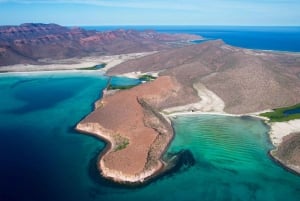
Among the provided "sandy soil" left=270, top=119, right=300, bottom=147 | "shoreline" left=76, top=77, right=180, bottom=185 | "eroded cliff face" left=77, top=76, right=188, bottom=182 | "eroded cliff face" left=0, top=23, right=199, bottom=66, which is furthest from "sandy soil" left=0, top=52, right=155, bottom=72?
"sandy soil" left=270, top=119, right=300, bottom=147

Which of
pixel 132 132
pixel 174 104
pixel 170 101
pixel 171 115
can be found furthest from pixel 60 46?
pixel 132 132

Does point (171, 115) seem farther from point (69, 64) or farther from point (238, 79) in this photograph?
point (69, 64)

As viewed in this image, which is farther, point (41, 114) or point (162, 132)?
point (41, 114)

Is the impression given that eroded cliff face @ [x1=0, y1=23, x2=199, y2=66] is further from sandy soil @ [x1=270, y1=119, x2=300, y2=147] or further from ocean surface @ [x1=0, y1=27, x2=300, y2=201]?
sandy soil @ [x1=270, y1=119, x2=300, y2=147]

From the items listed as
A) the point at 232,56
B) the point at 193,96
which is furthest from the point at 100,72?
the point at 193,96

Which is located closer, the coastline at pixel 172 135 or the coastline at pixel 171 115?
the coastline at pixel 171 115

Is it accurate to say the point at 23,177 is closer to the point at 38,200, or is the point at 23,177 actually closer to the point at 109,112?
the point at 38,200

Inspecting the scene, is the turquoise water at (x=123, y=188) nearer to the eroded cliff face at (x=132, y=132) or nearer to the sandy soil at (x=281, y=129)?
the sandy soil at (x=281, y=129)

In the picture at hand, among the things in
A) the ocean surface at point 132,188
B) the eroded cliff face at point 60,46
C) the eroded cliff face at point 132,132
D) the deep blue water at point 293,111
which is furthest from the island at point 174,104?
the eroded cliff face at point 60,46
